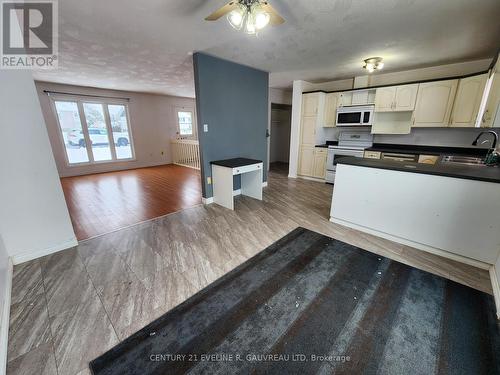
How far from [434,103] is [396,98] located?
0.59 m

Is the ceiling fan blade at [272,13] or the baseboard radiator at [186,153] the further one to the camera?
the baseboard radiator at [186,153]

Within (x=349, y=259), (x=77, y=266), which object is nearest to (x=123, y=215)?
(x=77, y=266)

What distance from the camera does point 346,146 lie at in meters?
4.57

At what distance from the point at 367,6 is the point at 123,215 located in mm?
3988

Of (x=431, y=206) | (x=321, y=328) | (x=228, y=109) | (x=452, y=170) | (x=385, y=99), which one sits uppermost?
(x=385, y=99)

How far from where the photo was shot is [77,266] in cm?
205

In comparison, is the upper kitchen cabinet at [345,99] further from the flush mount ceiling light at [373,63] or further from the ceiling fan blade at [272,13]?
the ceiling fan blade at [272,13]

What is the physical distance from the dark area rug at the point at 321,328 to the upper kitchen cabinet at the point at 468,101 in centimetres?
310

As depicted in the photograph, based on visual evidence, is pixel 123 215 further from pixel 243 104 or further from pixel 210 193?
pixel 243 104

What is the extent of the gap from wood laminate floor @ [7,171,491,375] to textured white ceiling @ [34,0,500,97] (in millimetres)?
2396

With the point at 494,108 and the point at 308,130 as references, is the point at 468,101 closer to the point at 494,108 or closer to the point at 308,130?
the point at 494,108

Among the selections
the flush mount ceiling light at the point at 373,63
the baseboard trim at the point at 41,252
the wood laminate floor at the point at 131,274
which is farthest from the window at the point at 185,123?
the flush mount ceiling light at the point at 373,63

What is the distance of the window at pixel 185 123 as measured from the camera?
7613mm

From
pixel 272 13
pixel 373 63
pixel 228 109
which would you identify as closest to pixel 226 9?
pixel 272 13
